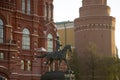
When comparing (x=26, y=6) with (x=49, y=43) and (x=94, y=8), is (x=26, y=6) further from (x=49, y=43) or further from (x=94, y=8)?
(x=94, y=8)

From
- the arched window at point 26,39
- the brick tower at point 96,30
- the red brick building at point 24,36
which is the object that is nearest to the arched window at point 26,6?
the red brick building at point 24,36

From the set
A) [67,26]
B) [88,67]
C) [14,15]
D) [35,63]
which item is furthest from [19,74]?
[67,26]

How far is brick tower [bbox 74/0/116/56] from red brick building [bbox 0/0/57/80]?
51.3 ft

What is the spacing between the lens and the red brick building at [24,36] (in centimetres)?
5847

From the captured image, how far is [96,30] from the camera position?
84.6 m

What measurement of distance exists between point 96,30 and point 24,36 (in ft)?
76.5

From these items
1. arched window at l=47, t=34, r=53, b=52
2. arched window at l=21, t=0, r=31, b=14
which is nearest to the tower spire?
arched window at l=47, t=34, r=53, b=52

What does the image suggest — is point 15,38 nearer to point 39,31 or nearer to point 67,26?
point 39,31

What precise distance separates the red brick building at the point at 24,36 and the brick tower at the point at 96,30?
1564cm

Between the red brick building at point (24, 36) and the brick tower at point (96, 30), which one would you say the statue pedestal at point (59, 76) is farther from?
the brick tower at point (96, 30)

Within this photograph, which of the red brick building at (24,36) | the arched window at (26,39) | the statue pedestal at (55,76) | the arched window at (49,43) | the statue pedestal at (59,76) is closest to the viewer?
the statue pedestal at (59,76)

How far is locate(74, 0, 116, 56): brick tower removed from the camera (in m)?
84.6

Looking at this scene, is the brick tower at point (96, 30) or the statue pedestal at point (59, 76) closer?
the statue pedestal at point (59, 76)

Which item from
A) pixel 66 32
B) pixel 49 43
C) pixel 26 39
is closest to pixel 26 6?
pixel 26 39
